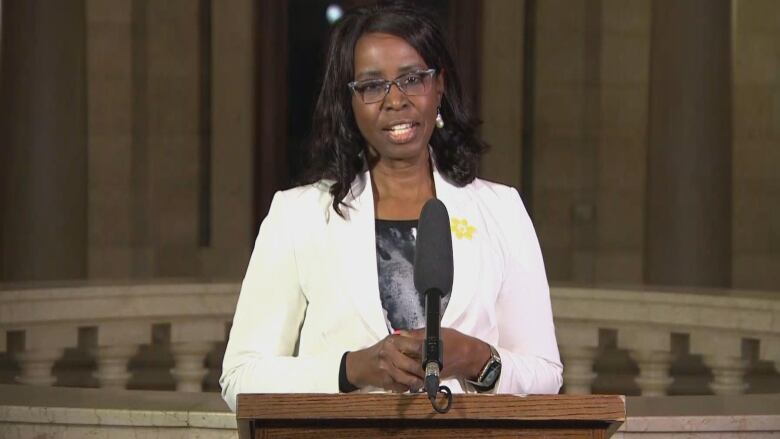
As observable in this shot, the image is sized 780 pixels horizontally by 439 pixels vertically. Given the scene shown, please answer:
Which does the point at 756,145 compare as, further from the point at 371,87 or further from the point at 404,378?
the point at 404,378

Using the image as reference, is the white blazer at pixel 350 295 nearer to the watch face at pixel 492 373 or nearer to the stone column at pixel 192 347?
the watch face at pixel 492 373

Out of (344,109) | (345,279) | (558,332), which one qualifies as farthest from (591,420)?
(558,332)

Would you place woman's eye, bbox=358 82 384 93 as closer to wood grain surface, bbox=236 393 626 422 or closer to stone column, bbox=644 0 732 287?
wood grain surface, bbox=236 393 626 422

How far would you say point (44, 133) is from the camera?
10078 millimetres

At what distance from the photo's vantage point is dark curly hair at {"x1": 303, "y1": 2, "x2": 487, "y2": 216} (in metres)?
2.51

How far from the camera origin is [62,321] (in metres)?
6.10

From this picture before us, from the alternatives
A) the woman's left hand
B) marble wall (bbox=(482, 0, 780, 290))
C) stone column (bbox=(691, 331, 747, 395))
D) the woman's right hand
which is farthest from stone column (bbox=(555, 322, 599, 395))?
marble wall (bbox=(482, 0, 780, 290))

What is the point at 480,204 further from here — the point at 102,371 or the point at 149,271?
the point at 149,271

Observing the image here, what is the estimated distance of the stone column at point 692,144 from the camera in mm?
9852

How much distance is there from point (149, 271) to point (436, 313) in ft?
33.2

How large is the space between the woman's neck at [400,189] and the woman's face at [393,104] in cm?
6

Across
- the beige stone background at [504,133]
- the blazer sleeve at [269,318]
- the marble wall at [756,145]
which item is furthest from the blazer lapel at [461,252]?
the marble wall at [756,145]

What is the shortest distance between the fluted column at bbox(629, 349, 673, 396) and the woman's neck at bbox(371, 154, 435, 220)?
359 centimetres

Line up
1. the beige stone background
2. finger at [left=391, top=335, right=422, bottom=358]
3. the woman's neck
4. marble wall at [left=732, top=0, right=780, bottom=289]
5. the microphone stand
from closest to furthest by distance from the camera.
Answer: the microphone stand
finger at [left=391, top=335, right=422, bottom=358]
the woman's neck
the beige stone background
marble wall at [left=732, top=0, right=780, bottom=289]
